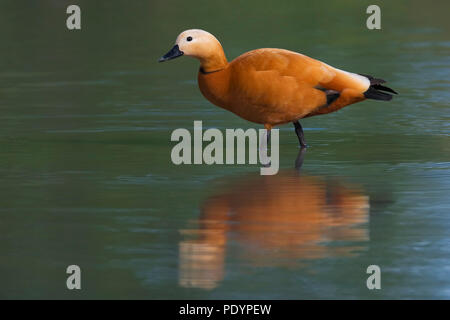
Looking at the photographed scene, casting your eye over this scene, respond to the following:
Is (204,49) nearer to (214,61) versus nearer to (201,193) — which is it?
(214,61)

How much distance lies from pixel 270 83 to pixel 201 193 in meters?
1.96

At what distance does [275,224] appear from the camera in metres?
8.49

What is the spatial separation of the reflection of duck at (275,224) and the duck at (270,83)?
45.7 inches

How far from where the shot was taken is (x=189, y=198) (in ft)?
31.3

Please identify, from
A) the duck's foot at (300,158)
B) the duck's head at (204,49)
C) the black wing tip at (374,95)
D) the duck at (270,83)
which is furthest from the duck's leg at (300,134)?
the duck's head at (204,49)

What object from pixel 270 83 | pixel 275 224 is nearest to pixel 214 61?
pixel 270 83

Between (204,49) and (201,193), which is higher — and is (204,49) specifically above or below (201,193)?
above

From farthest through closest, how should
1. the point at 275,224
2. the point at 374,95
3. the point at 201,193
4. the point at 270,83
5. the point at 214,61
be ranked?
the point at 374,95
the point at 214,61
the point at 270,83
the point at 201,193
the point at 275,224

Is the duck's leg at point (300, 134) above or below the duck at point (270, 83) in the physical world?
below

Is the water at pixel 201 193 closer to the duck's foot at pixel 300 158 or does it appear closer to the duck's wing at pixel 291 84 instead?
the duck's foot at pixel 300 158

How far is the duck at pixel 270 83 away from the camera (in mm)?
11328

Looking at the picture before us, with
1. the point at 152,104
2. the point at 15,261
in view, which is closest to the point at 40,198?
the point at 15,261

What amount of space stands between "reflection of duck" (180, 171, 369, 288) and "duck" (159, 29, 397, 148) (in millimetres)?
1161
